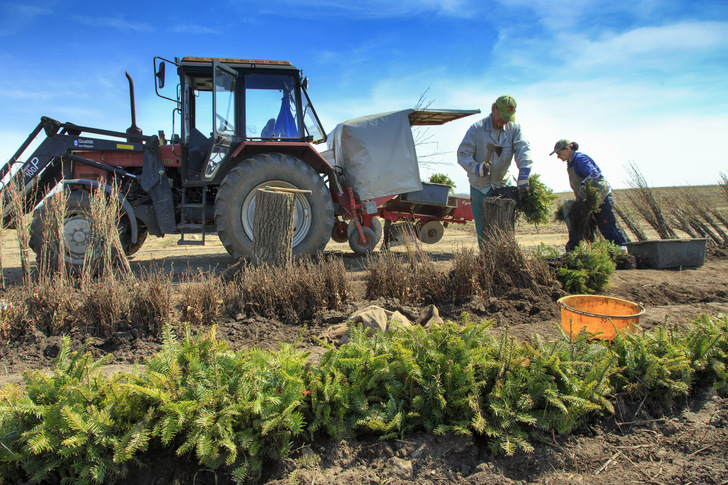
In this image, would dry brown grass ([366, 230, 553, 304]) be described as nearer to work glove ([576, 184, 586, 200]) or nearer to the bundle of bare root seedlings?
the bundle of bare root seedlings

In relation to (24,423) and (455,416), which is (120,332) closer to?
(24,423)

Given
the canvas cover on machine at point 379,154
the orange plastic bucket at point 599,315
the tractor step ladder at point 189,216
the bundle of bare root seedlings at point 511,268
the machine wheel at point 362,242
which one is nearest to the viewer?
the orange plastic bucket at point 599,315

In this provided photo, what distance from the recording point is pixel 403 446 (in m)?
1.86

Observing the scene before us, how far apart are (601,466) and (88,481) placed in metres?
2.08

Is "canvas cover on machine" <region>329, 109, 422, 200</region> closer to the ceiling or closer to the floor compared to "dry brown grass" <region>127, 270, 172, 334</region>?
closer to the ceiling

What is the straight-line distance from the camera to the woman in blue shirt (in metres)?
5.68

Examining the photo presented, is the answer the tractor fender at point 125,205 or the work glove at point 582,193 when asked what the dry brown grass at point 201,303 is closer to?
the tractor fender at point 125,205

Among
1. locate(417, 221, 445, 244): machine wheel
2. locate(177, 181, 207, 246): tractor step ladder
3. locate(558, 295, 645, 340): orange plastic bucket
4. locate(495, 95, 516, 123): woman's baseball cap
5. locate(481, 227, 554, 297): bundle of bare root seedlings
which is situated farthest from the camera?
locate(417, 221, 445, 244): machine wheel

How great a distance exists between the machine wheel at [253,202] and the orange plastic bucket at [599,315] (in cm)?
352

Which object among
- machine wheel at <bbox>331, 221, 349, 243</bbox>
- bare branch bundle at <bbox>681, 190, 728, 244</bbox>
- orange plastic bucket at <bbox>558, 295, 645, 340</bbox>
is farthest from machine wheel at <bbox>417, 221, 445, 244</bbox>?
orange plastic bucket at <bbox>558, 295, 645, 340</bbox>

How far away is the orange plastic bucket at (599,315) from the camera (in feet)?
8.86

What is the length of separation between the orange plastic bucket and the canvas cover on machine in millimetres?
4118

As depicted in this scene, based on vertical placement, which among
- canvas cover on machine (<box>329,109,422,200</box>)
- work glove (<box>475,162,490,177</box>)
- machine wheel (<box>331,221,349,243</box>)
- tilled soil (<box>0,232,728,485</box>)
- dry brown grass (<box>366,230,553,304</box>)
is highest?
canvas cover on machine (<box>329,109,422,200</box>)

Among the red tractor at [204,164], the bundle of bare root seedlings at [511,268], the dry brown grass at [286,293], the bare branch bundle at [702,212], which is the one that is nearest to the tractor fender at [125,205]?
the red tractor at [204,164]
